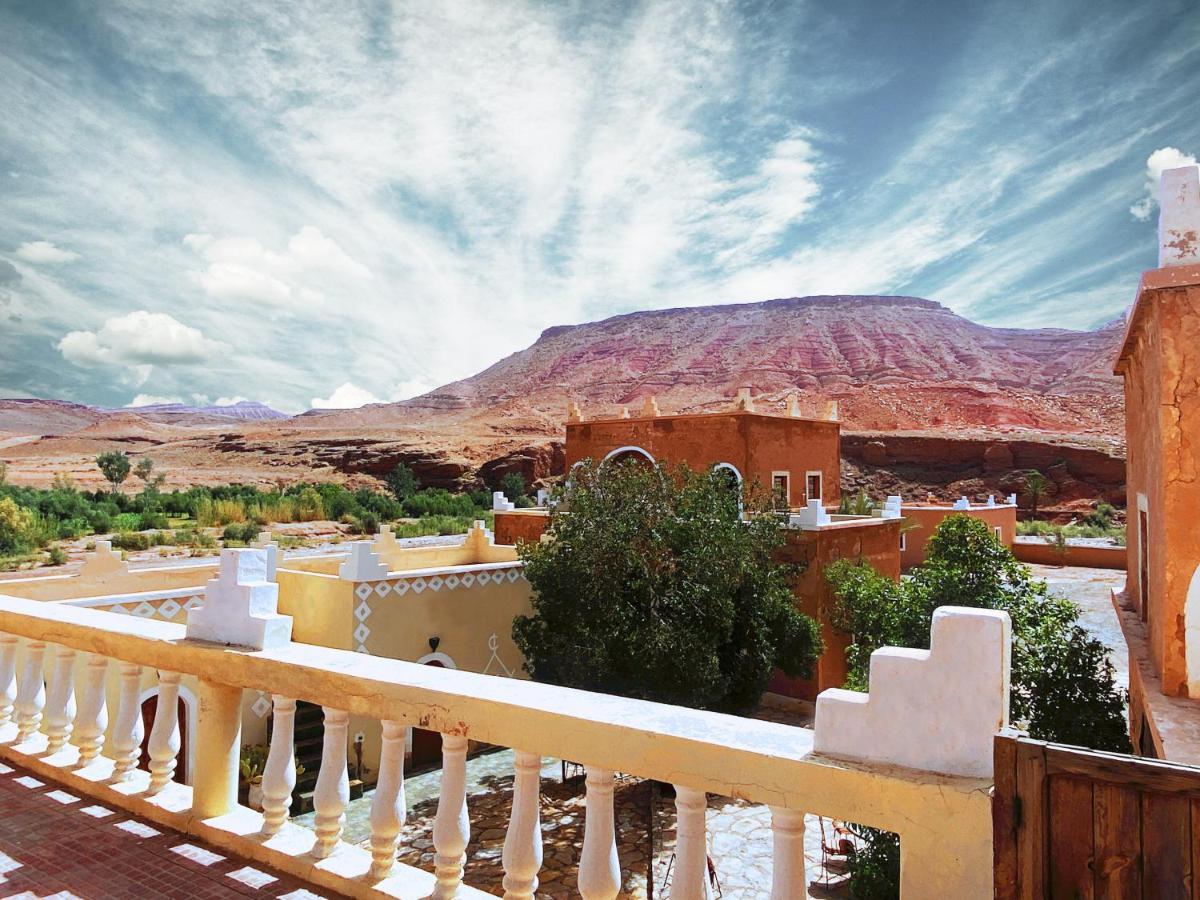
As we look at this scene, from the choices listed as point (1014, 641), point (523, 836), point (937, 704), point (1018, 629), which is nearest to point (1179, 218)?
point (1014, 641)

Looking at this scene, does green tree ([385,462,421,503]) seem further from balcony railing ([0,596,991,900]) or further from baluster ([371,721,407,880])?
baluster ([371,721,407,880])

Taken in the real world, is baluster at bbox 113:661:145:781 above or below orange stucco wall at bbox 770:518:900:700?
above

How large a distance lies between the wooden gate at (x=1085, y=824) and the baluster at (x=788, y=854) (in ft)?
1.39

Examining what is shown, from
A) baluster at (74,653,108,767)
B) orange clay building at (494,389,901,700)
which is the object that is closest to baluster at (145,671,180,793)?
baluster at (74,653,108,767)

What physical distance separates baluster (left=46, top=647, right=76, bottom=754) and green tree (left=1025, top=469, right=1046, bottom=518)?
1791 inches

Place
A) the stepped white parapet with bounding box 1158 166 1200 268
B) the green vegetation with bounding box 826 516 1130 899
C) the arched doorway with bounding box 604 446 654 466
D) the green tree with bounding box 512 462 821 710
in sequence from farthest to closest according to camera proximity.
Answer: the arched doorway with bounding box 604 446 654 466
the green tree with bounding box 512 462 821 710
the green vegetation with bounding box 826 516 1130 899
the stepped white parapet with bounding box 1158 166 1200 268

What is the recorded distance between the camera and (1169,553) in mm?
5066

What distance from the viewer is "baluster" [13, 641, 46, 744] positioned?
368cm

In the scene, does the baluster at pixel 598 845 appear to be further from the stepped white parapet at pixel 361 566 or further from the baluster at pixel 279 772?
the stepped white parapet at pixel 361 566

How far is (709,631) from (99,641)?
826cm

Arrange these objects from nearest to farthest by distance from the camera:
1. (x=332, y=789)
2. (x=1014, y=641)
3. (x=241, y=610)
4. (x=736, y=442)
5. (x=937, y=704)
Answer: (x=937, y=704) < (x=332, y=789) < (x=241, y=610) < (x=1014, y=641) < (x=736, y=442)

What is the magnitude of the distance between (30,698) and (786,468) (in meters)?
17.7

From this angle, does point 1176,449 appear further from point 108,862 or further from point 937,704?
point 108,862

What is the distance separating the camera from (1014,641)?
7.81m
